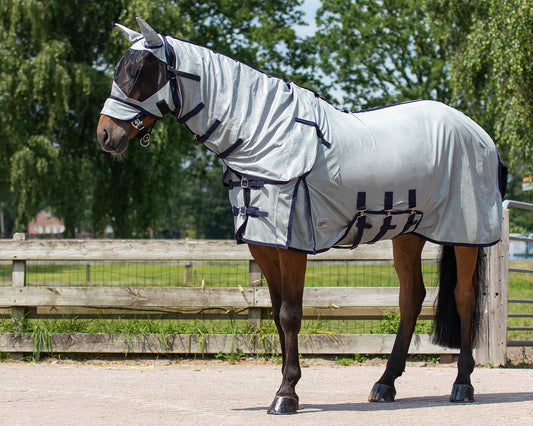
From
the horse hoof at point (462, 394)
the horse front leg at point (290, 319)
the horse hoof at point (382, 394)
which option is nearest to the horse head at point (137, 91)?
the horse front leg at point (290, 319)

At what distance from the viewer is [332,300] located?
22.5 feet

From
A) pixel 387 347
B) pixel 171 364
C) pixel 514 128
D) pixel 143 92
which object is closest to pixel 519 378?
pixel 387 347

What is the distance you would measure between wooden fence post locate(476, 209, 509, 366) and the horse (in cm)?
174

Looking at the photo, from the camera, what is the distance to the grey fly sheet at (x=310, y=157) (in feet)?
13.5

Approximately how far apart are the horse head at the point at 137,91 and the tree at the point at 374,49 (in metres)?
28.2

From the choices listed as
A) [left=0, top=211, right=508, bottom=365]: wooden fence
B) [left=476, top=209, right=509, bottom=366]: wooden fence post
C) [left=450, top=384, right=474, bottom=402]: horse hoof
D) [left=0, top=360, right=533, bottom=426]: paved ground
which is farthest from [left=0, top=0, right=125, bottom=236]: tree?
[left=450, top=384, right=474, bottom=402]: horse hoof

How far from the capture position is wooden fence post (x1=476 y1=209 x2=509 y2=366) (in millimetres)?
6496

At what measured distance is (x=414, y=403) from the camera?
15.2 ft

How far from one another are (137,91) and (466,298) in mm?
2997

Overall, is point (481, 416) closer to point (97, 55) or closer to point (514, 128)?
point (514, 128)

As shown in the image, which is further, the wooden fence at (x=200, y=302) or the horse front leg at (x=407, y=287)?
the wooden fence at (x=200, y=302)

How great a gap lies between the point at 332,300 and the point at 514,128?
11.9 metres

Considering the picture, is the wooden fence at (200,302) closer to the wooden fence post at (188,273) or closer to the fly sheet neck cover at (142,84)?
the fly sheet neck cover at (142,84)

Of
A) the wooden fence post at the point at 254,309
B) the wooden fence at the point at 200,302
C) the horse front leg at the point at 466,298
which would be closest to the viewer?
the horse front leg at the point at 466,298
